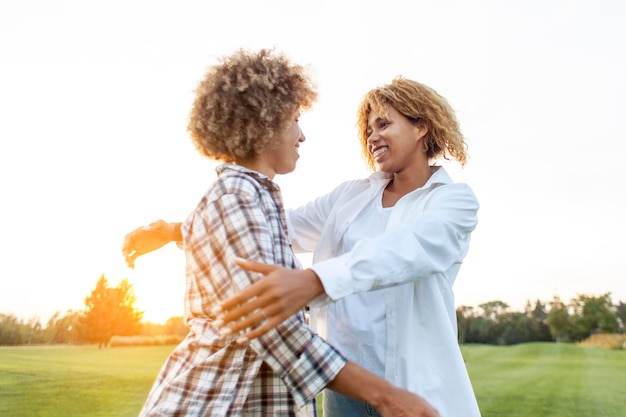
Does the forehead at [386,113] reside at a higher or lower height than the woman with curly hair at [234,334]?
higher

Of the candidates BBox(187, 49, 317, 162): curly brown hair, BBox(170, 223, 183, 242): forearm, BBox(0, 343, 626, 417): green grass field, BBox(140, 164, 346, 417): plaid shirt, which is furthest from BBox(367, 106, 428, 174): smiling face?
BBox(0, 343, 626, 417): green grass field

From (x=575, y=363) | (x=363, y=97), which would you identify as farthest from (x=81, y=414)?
(x=575, y=363)

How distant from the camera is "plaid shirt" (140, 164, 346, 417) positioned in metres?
1.62

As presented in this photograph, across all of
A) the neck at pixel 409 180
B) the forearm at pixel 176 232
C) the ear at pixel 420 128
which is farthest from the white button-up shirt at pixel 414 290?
the forearm at pixel 176 232

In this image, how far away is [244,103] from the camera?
1890mm

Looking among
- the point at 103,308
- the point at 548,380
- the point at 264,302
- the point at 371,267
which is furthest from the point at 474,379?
the point at 264,302

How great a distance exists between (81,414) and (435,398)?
10045mm

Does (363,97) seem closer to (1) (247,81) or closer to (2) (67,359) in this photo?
(1) (247,81)

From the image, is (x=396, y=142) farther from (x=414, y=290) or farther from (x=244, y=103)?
(x=244, y=103)

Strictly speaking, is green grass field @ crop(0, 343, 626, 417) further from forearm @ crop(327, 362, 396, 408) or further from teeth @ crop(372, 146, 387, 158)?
forearm @ crop(327, 362, 396, 408)

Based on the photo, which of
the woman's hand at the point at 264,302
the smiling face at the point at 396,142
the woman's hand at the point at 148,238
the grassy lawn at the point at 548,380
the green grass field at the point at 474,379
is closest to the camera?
the woman's hand at the point at 264,302

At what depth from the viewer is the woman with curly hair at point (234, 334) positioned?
5.34ft

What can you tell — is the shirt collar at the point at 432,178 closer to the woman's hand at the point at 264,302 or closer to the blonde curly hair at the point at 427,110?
the blonde curly hair at the point at 427,110

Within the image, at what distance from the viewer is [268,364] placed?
1.69m
